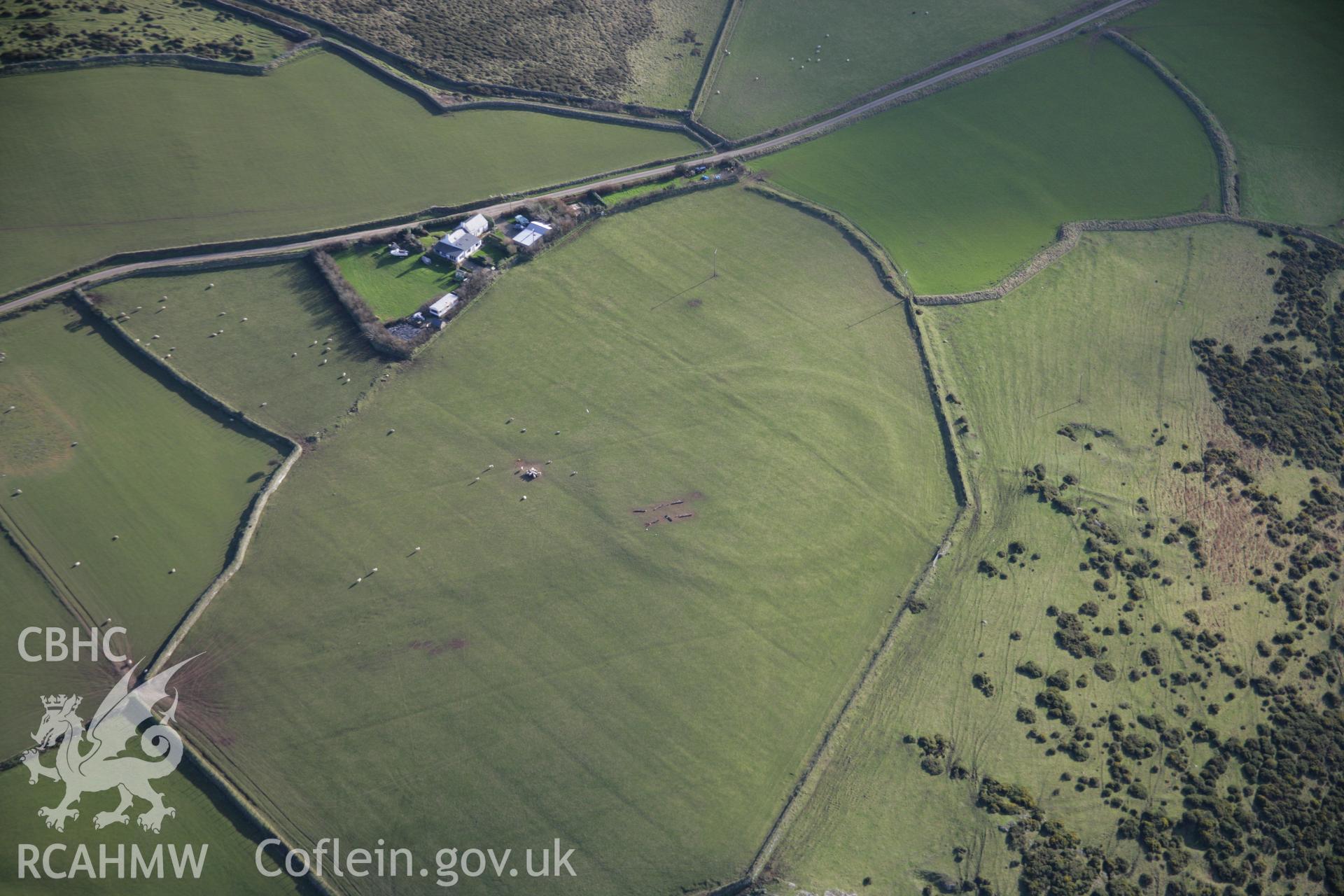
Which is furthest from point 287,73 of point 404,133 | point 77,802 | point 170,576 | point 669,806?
point 669,806

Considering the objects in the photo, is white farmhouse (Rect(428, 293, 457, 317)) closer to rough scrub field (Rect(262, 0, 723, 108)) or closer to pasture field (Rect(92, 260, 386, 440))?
pasture field (Rect(92, 260, 386, 440))

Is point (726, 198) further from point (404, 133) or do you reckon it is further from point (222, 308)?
point (222, 308)

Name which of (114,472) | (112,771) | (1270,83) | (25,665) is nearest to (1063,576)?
(112,771)

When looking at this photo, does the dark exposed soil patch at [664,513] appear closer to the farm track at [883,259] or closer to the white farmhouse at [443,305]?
the farm track at [883,259]

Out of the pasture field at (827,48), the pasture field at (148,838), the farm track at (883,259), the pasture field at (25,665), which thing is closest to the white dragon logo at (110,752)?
the pasture field at (148,838)

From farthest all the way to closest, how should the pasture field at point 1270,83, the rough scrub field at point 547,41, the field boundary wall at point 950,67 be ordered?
the pasture field at point 1270,83 → the field boundary wall at point 950,67 → the rough scrub field at point 547,41

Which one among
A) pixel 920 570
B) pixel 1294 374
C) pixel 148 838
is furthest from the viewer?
pixel 1294 374

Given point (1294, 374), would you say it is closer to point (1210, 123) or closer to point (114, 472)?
point (1210, 123)
